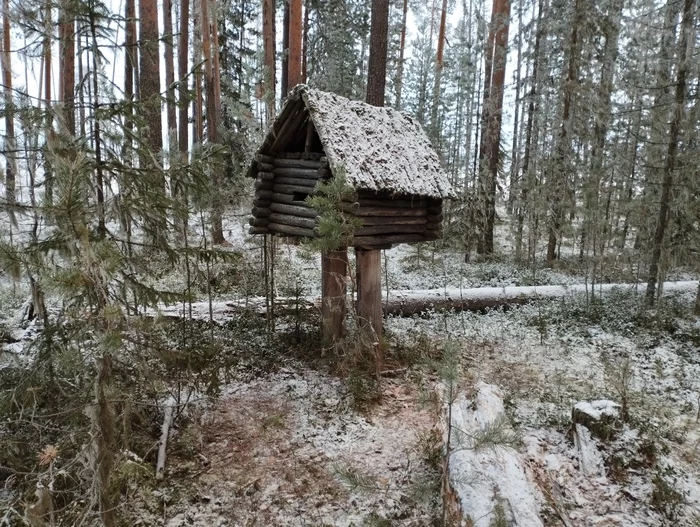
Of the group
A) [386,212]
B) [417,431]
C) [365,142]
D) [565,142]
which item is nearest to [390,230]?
[386,212]

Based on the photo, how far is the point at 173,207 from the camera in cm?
454

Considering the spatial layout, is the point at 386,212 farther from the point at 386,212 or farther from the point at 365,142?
the point at 365,142

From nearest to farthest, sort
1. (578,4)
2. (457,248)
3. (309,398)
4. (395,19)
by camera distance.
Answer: (309,398)
(578,4)
(457,248)
(395,19)

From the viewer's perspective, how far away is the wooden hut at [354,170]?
6359 mm

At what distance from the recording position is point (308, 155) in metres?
6.93

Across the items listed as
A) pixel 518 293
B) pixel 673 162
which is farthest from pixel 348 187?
pixel 673 162

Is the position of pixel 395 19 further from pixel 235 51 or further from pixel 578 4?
pixel 578 4

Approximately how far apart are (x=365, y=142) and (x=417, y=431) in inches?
175

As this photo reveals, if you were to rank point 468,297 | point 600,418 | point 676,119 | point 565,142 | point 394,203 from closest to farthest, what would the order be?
point 600,418, point 394,203, point 676,119, point 468,297, point 565,142

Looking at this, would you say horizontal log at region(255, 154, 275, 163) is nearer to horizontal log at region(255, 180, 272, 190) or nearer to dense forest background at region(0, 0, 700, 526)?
horizontal log at region(255, 180, 272, 190)

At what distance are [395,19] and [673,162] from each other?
21330mm

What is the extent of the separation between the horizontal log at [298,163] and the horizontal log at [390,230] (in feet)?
4.11

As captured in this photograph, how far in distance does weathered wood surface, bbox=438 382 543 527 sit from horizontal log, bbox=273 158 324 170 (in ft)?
13.9

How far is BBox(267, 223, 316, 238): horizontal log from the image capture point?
6720 millimetres
